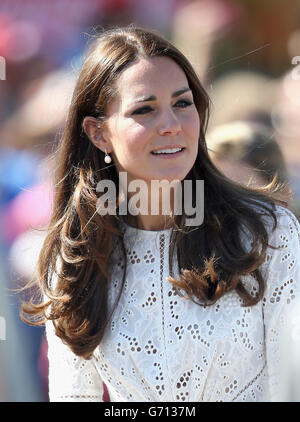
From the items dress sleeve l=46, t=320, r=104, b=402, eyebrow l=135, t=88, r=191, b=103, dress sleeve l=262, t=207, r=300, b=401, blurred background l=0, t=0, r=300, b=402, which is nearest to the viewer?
dress sleeve l=262, t=207, r=300, b=401

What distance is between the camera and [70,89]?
2250mm

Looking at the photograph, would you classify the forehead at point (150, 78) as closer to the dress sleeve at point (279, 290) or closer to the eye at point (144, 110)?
the eye at point (144, 110)

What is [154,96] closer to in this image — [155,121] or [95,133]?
[155,121]

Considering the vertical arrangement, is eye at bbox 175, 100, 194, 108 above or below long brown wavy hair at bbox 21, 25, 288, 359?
above

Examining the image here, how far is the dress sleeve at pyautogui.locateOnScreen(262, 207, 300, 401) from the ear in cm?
52

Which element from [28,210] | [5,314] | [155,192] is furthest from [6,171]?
[155,192]

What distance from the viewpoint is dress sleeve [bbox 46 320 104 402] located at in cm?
173

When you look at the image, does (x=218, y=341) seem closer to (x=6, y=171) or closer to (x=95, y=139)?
(x=95, y=139)

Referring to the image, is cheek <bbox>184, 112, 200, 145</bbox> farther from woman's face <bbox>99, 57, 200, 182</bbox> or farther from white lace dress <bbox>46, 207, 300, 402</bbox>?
white lace dress <bbox>46, 207, 300, 402</bbox>

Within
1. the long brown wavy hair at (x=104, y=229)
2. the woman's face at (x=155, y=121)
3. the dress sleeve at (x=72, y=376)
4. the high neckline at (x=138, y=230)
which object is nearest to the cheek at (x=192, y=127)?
the woman's face at (x=155, y=121)

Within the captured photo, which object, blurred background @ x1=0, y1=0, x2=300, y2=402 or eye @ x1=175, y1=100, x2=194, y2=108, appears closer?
eye @ x1=175, y1=100, x2=194, y2=108

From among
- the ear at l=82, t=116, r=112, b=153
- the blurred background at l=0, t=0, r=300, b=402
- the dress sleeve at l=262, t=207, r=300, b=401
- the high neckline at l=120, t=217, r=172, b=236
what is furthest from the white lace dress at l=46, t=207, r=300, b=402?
the blurred background at l=0, t=0, r=300, b=402

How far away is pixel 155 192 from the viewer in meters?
1.69

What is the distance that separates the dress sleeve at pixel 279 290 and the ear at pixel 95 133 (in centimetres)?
52
